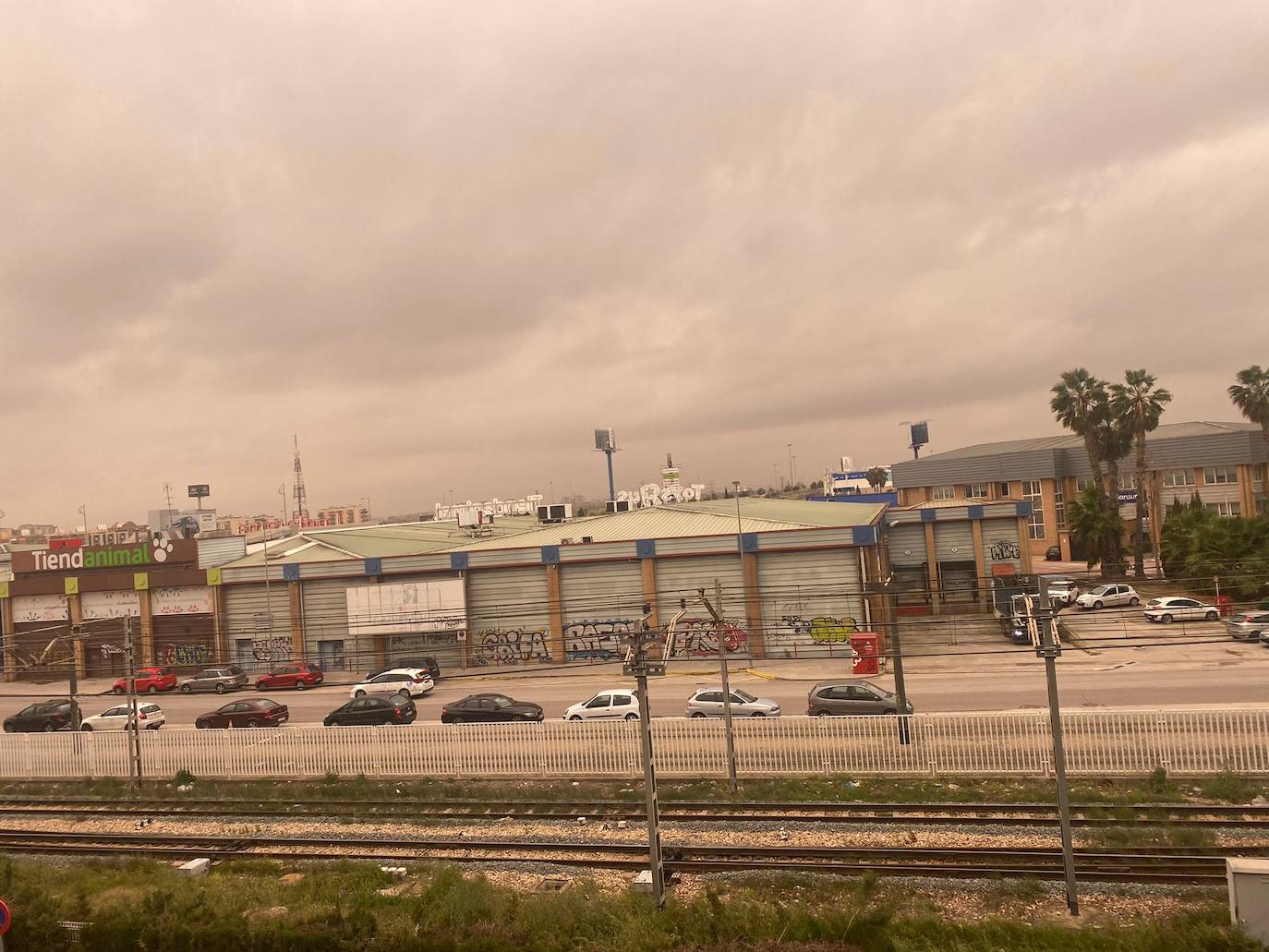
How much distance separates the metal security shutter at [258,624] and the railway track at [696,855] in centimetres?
2545

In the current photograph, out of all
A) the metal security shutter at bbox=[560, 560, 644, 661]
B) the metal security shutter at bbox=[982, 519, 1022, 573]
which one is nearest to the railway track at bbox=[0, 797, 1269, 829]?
the metal security shutter at bbox=[560, 560, 644, 661]

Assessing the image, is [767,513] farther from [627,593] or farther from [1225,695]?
[1225,695]

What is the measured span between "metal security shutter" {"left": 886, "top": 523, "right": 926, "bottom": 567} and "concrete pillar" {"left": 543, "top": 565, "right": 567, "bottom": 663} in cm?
2074

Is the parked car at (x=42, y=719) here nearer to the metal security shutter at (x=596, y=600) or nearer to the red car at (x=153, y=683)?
the red car at (x=153, y=683)

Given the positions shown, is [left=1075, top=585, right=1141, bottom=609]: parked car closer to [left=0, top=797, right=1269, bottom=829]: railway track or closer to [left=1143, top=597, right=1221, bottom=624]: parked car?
[left=1143, top=597, right=1221, bottom=624]: parked car

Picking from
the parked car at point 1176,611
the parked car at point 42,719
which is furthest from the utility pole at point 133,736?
the parked car at point 1176,611

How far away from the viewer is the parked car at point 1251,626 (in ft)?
113

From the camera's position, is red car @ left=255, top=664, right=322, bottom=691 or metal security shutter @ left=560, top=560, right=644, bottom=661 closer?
red car @ left=255, top=664, right=322, bottom=691

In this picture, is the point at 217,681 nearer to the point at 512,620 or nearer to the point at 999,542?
the point at 512,620

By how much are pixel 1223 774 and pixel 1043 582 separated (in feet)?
32.3

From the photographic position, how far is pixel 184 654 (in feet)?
151

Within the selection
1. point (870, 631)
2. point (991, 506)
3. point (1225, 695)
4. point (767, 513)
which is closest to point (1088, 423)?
point (991, 506)

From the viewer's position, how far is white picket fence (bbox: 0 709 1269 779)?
19141 millimetres

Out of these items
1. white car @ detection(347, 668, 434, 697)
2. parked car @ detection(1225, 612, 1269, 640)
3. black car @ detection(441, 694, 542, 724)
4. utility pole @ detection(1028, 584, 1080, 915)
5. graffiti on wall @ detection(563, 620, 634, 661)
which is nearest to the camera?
utility pole @ detection(1028, 584, 1080, 915)
